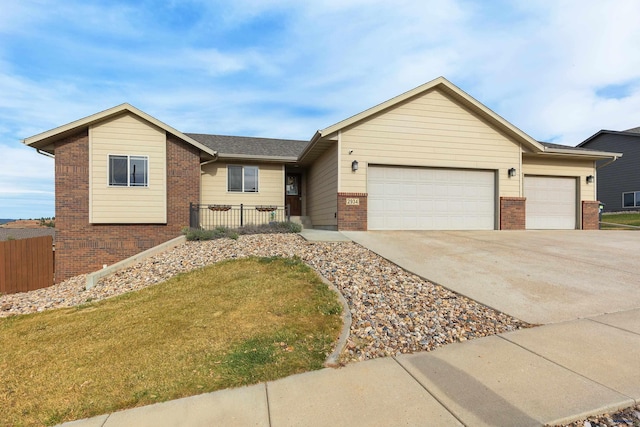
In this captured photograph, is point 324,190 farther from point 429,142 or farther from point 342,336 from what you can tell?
point 342,336

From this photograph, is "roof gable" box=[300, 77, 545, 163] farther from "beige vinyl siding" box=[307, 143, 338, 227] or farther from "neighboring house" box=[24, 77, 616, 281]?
"beige vinyl siding" box=[307, 143, 338, 227]

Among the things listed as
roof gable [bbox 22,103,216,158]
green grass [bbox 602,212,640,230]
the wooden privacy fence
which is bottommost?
the wooden privacy fence

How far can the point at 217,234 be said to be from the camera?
11.4m

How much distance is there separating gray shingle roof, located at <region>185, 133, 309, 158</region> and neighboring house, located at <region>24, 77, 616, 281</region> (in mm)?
1736

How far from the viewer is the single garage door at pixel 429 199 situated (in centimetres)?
1210

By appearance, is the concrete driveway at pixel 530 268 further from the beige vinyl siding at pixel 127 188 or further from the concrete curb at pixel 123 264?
the beige vinyl siding at pixel 127 188

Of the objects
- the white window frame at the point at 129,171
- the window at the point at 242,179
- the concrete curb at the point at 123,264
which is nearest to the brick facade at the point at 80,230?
the white window frame at the point at 129,171

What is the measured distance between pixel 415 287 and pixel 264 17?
840 centimetres

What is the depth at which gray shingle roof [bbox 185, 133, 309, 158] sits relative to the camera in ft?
50.9

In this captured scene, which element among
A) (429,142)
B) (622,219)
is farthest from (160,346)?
(622,219)

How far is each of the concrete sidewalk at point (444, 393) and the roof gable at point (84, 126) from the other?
11.9 meters

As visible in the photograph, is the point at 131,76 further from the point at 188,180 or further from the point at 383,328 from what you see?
the point at 383,328

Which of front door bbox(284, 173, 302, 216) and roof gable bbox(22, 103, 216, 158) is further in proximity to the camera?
front door bbox(284, 173, 302, 216)

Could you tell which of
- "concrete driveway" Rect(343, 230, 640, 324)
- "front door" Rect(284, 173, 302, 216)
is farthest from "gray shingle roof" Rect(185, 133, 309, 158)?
"concrete driveway" Rect(343, 230, 640, 324)
